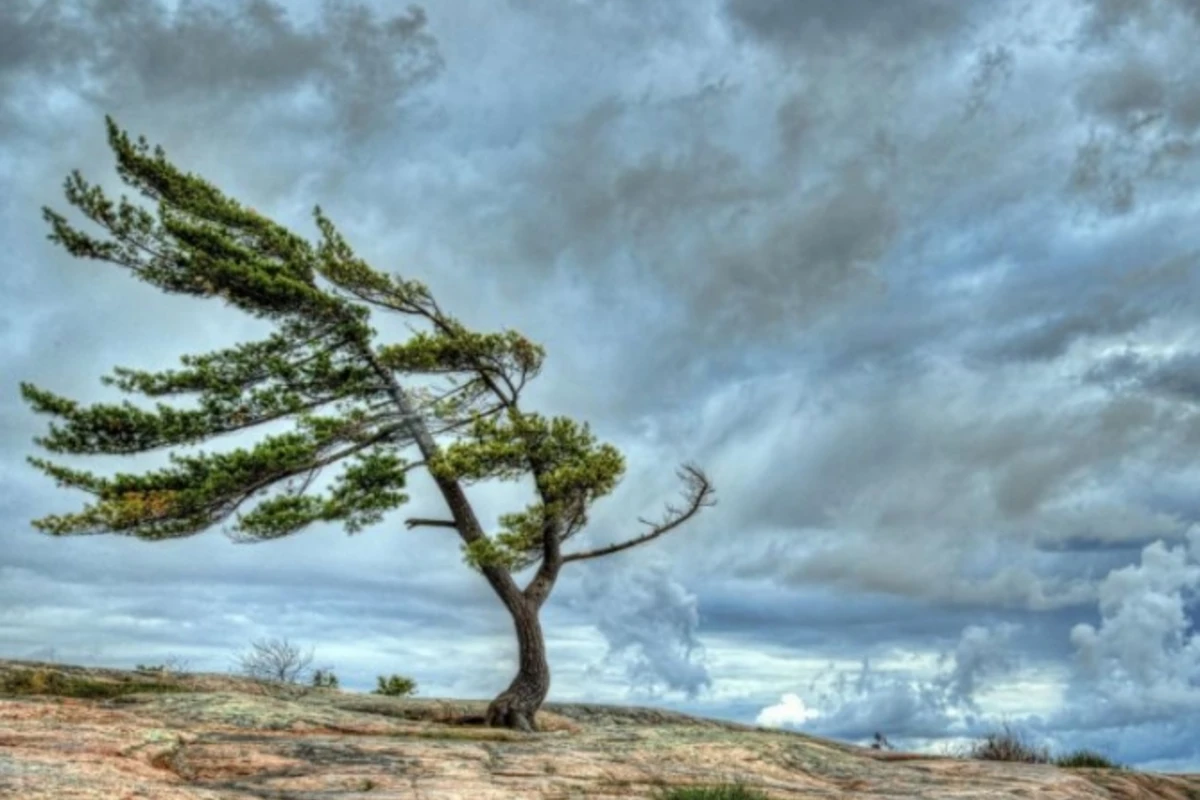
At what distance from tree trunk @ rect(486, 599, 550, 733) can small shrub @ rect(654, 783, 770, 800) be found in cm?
1172

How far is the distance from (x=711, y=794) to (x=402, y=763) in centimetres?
357

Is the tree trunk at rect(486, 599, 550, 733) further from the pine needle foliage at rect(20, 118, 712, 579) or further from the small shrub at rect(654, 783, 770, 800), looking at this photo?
the small shrub at rect(654, 783, 770, 800)

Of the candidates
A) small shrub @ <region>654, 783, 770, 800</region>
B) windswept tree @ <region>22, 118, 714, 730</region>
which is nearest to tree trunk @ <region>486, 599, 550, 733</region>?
windswept tree @ <region>22, 118, 714, 730</region>

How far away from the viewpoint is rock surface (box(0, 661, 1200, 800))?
1207cm

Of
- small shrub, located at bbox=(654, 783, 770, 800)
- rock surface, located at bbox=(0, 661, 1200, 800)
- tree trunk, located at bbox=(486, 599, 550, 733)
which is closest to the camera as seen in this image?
rock surface, located at bbox=(0, 661, 1200, 800)

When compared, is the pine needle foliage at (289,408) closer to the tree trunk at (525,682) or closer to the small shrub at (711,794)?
the tree trunk at (525,682)

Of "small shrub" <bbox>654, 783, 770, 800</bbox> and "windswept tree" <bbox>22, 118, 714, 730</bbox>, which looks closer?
"small shrub" <bbox>654, 783, 770, 800</bbox>

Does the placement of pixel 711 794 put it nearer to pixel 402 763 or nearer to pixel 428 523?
pixel 402 763

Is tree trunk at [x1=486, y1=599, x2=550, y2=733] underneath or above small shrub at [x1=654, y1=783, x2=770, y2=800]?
above

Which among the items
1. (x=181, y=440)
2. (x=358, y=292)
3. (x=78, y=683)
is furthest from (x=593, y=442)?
(x=78, y=683)

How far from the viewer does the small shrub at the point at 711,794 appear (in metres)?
12.7

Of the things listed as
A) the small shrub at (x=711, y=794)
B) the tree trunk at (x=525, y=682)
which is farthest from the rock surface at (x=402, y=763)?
the tree trunk at (x=525, y=682)

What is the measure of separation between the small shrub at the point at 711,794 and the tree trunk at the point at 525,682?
11715 millimetres

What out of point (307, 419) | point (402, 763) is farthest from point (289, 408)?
point (402, 763)
